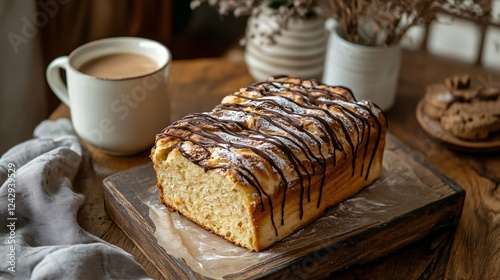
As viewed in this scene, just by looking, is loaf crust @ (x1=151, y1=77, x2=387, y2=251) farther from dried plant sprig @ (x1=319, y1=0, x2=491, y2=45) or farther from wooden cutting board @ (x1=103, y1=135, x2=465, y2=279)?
dried plant sprig @ (x1=319, y1=0, x2=491, y2=45)

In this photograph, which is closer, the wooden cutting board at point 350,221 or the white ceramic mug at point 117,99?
the wooden cutting board at point 350,221

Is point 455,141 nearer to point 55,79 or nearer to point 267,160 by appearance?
point 267,160

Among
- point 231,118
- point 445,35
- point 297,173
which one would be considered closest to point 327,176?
point 297,173

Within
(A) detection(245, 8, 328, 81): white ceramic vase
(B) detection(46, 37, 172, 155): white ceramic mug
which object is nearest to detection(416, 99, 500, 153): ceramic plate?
(A) detection(245, 8, 328, 81): white ceramic vase

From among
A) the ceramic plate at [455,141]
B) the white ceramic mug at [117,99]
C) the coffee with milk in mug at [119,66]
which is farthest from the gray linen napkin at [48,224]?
the ceramic plate at [455,141]

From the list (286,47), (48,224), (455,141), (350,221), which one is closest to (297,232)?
(350,221)

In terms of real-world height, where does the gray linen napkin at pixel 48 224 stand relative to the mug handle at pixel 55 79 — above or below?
below

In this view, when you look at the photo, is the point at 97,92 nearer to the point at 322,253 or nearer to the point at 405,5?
the point at 322,253

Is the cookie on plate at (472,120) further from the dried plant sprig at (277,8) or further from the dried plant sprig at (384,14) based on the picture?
the dried plant sprig at (277,8)
